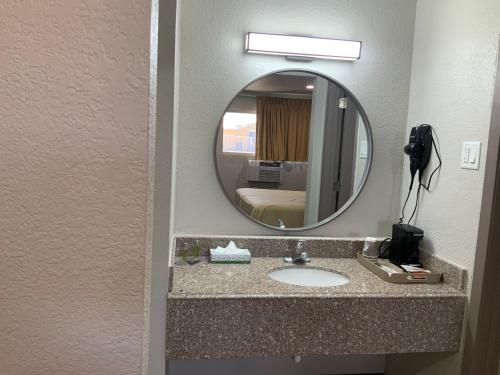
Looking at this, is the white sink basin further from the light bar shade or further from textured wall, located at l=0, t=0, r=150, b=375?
textured wall, located at l=0, t=0, r=150, b=375

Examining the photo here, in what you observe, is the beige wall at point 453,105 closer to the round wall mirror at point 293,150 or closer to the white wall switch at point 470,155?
the white wall switch at point 470,155

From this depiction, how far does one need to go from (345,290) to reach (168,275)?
71 cm

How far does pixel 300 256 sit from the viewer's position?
1975 millimetres

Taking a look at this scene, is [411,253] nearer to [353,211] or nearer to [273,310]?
[353,211]

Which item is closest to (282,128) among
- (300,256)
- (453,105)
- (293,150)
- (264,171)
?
(293,150)

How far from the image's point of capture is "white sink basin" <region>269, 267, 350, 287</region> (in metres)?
1.86

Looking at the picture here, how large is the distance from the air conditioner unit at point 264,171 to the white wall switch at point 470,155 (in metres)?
0.84

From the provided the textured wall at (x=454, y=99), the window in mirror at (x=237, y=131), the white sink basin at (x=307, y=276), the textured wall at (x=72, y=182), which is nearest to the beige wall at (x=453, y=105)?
the textured wall at (x=454, y=99)

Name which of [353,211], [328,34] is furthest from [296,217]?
[328,34]

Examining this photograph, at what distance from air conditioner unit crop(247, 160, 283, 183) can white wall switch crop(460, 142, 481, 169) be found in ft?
2.76

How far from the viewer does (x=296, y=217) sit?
2.11 meters

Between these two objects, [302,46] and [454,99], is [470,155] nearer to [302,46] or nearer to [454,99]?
[454,99]

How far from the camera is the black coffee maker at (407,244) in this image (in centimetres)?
190

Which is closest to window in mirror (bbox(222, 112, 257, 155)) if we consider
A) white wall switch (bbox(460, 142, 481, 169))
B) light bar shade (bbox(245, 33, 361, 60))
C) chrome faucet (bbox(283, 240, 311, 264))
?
light bar shade (bbox(245, 33, 361, 60))
